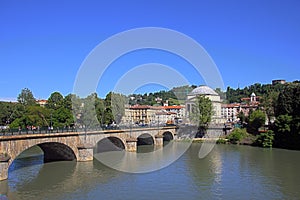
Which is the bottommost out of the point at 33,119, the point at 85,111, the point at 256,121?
the point at 256,121

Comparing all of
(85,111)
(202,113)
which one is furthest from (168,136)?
(85,111)

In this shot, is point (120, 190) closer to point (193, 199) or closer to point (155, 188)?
point (155, 188)

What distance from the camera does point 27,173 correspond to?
104 feet

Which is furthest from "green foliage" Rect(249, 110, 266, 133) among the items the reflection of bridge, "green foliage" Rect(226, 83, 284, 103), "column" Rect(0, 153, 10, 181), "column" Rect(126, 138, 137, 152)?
"green foliage" Rect(226, 83, 284, 103)

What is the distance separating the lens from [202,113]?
70.8 metres

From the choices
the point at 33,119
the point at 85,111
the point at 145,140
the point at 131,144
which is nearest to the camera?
the point at 131,144

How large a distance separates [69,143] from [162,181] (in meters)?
12.2

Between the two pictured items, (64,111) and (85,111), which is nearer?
(64,111)

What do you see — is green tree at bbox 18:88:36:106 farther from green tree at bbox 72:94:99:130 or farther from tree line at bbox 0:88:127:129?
green tree at bbox 72:94:99:130

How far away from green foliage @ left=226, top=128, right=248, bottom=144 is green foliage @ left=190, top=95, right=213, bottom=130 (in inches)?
303

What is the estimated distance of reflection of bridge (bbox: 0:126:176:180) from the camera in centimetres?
2822

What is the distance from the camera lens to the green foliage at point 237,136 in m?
60.7

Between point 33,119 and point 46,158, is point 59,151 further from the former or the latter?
point 33,119

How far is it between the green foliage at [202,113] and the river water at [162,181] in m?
29.2
